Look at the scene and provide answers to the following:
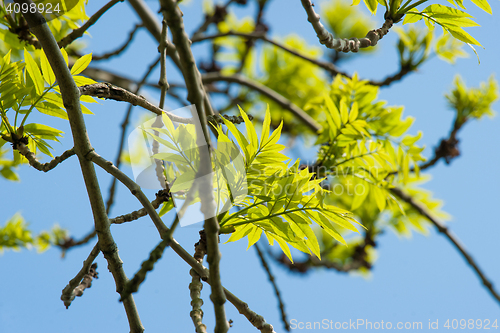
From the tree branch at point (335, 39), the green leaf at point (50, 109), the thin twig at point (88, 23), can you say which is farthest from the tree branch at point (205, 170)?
the thin twig at point (88, 23)

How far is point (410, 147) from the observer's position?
1166 millimetres

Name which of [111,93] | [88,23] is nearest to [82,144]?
[111,93]

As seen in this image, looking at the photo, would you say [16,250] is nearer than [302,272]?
Yes

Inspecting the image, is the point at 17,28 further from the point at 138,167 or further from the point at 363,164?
the point at 363,164

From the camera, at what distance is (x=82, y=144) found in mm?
616

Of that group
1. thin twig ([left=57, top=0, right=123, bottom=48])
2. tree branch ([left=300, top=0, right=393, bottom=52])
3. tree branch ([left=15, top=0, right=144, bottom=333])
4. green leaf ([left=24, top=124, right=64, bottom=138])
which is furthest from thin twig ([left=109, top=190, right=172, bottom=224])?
thin twig ([left=57, top=0, right=123, bottom=48])

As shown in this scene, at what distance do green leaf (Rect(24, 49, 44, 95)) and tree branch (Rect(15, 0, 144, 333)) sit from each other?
121mm

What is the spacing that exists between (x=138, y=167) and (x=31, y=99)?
0.92 feet

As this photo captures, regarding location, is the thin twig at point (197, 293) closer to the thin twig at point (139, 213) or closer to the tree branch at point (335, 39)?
the thin twig at point (139, 213)

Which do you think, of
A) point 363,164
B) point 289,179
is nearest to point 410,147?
point 363,164

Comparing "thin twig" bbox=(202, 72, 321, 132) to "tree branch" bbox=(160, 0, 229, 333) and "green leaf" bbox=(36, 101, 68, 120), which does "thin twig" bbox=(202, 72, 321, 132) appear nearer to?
"green leaf" bbox=(36, 101, 68, 120)

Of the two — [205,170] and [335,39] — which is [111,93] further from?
[335,39]

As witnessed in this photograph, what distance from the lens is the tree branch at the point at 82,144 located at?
0.61 m

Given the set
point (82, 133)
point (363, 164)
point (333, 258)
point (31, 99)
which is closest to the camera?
point (82, 133)
